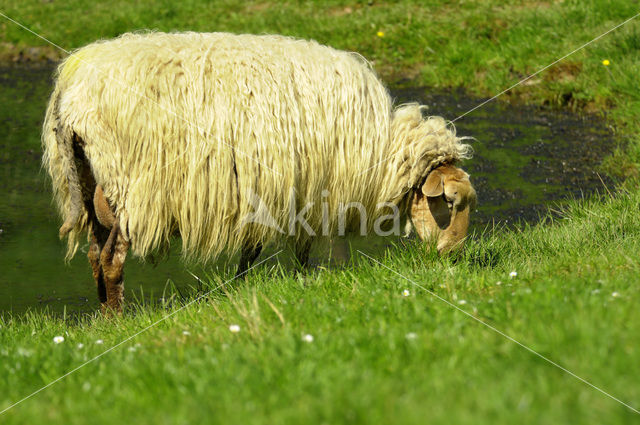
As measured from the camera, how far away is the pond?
19.6ft

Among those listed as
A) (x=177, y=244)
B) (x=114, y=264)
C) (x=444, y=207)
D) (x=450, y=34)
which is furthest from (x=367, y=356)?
(x=450, y=34)

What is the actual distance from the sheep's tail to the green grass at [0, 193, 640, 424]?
2.67ft

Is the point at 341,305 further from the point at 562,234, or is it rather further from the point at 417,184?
the point at 562,234

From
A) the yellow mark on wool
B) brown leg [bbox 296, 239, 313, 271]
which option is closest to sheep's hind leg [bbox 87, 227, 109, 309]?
the yellow mark on wool

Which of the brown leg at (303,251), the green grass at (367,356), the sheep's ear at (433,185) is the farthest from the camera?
the brown leg at (303,251)

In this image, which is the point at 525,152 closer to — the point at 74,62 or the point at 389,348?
the point at 74,62

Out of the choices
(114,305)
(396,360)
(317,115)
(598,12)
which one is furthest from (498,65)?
(396,360)

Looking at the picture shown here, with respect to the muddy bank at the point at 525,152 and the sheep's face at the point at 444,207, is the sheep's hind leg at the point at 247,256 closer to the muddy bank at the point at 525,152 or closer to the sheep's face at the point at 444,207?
the sheep's face at the point at 444,207

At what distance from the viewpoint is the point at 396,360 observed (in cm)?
292

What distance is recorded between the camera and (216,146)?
4.64 meters

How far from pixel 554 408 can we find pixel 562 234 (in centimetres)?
330

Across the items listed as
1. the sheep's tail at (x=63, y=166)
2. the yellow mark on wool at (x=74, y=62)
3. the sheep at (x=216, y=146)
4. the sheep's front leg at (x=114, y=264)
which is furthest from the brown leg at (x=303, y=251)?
the yellow mark on wool at (x=74, y=62)

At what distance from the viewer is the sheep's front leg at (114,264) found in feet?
15.8

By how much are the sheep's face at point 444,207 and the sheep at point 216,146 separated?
1 centimetres
